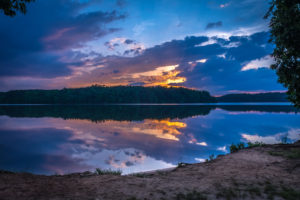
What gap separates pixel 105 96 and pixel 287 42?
131745 millimetres

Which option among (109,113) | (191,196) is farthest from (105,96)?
(191,196)

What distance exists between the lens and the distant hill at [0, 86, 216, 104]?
422 feet

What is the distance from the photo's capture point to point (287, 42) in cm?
739

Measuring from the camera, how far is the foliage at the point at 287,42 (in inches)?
283

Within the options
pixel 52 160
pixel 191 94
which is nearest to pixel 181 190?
pixel 52 160

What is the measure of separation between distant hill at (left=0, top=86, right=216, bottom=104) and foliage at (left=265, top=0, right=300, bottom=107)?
5118 inches

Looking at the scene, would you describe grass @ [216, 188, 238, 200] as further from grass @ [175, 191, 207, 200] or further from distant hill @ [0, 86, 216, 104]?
distant hill @ [0, 86, 216, 104]

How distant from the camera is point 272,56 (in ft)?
27.1

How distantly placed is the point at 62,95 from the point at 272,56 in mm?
138378

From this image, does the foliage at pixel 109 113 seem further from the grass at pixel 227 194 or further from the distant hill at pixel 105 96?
the distant hill at pixel 105 96

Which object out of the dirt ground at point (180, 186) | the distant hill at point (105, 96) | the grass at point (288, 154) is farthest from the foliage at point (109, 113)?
the distant hill at point (105, 96)

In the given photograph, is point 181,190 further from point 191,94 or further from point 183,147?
point 191,94

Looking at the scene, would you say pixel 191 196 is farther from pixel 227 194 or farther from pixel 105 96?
pixel 105 96

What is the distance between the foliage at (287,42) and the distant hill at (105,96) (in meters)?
130
